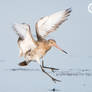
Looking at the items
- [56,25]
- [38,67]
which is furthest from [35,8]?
[38,67]

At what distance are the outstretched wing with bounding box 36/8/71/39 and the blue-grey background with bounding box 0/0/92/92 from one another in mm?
39

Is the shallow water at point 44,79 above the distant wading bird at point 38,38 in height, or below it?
below

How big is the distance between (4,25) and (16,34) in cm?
13

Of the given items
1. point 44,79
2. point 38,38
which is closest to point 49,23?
point 38,38

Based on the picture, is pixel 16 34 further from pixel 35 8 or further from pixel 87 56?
pixel 87 56

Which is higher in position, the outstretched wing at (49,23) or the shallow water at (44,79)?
the outstretched wing at (49,23)

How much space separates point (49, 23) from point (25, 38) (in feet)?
0.72

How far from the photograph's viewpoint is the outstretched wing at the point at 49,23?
2.48m

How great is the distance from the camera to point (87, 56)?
2520 mm

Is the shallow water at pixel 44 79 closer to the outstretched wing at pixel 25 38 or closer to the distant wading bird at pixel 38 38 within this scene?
the distant wading bird at pixel 38 38

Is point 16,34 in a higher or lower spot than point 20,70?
higher

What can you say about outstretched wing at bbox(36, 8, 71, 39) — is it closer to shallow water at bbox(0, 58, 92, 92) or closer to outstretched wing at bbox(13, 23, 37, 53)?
outstretched wing at bbox(13, 23, 37, 53)

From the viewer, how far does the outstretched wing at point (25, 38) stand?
246cm

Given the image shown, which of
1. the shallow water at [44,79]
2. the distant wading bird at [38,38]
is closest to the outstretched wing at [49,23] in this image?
the distant wading bird at [38,38]
